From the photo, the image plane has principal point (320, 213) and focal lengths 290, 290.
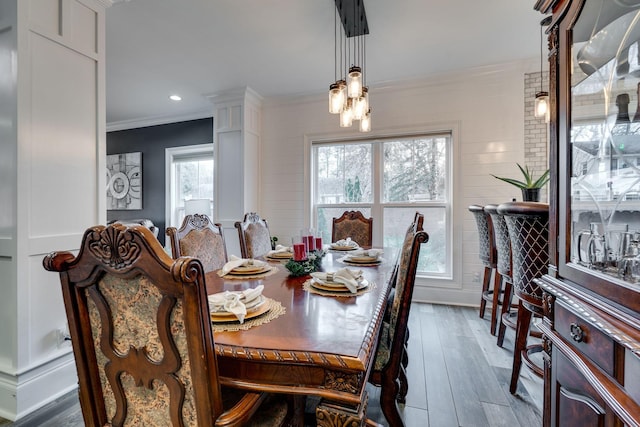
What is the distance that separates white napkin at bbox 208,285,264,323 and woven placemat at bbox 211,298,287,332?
0.08 ft

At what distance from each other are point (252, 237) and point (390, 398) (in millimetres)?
1637

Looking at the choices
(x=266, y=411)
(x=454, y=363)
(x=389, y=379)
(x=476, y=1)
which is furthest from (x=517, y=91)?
(x=266, y=411)

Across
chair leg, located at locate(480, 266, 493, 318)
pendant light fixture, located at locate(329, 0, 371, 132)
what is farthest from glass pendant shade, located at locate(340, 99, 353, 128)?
chair leg, located at locate(480, 266, 493, 318)

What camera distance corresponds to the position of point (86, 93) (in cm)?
203

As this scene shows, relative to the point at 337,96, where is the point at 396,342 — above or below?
below

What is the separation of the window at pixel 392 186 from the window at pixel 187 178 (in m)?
1.85

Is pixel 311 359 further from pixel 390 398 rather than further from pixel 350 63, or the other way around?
pixel 350 63

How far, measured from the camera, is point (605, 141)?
0.88 meters

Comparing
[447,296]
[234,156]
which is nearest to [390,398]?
[447,296]

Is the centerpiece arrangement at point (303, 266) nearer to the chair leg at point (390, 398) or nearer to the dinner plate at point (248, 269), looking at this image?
the dinner plate at point (248, 269)

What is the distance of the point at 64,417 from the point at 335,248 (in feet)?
6.67

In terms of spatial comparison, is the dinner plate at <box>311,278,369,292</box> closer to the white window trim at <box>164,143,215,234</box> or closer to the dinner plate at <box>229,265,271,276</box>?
the dinner plate at <box>229,265,271,276</box>

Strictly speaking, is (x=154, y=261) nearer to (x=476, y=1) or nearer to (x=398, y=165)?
(x=476, y=1)

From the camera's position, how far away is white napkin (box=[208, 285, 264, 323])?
0.96 meters
